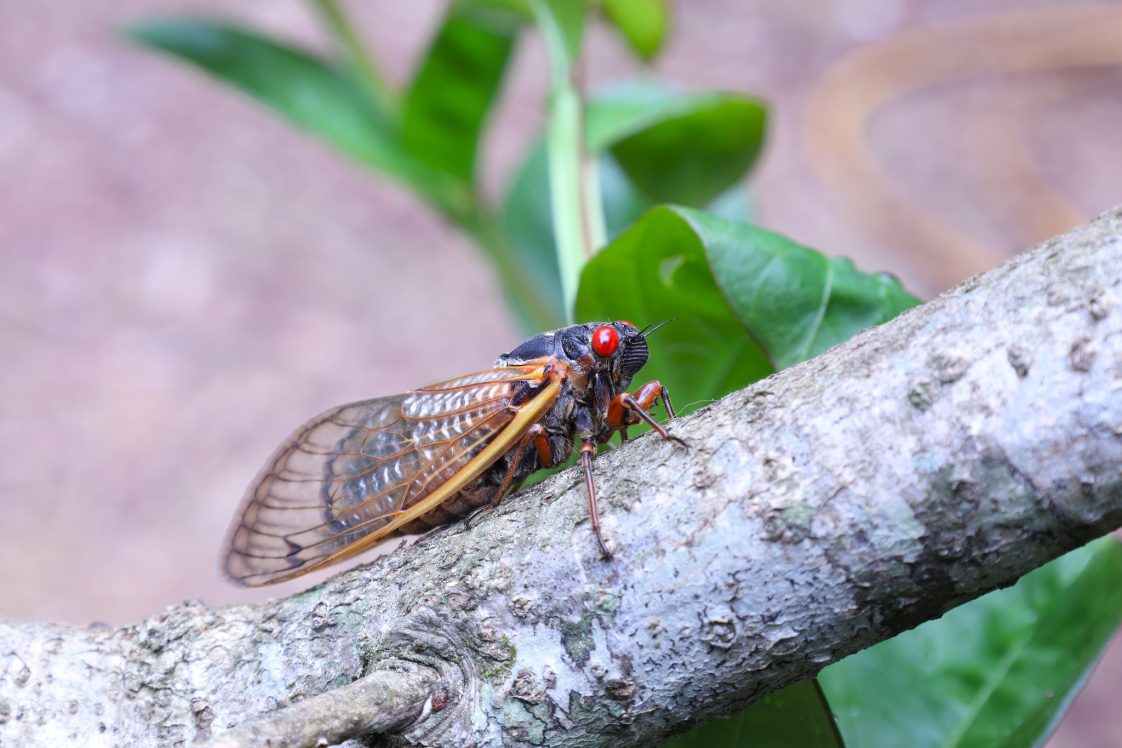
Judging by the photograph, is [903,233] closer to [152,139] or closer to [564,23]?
[564,23]

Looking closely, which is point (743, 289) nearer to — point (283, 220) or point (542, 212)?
point (542, 212)

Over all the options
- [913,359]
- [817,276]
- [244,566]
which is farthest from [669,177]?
[913,359]

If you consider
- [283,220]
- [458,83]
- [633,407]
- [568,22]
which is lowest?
[633,407]

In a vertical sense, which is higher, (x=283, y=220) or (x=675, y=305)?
(x=283, y=220)

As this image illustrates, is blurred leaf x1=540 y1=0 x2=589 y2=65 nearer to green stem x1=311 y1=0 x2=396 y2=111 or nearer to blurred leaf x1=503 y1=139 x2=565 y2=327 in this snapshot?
blurred leaf x1=503 y1=139 x2=565 y2=327

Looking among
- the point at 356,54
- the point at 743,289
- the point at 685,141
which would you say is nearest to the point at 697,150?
the point at 685,141
